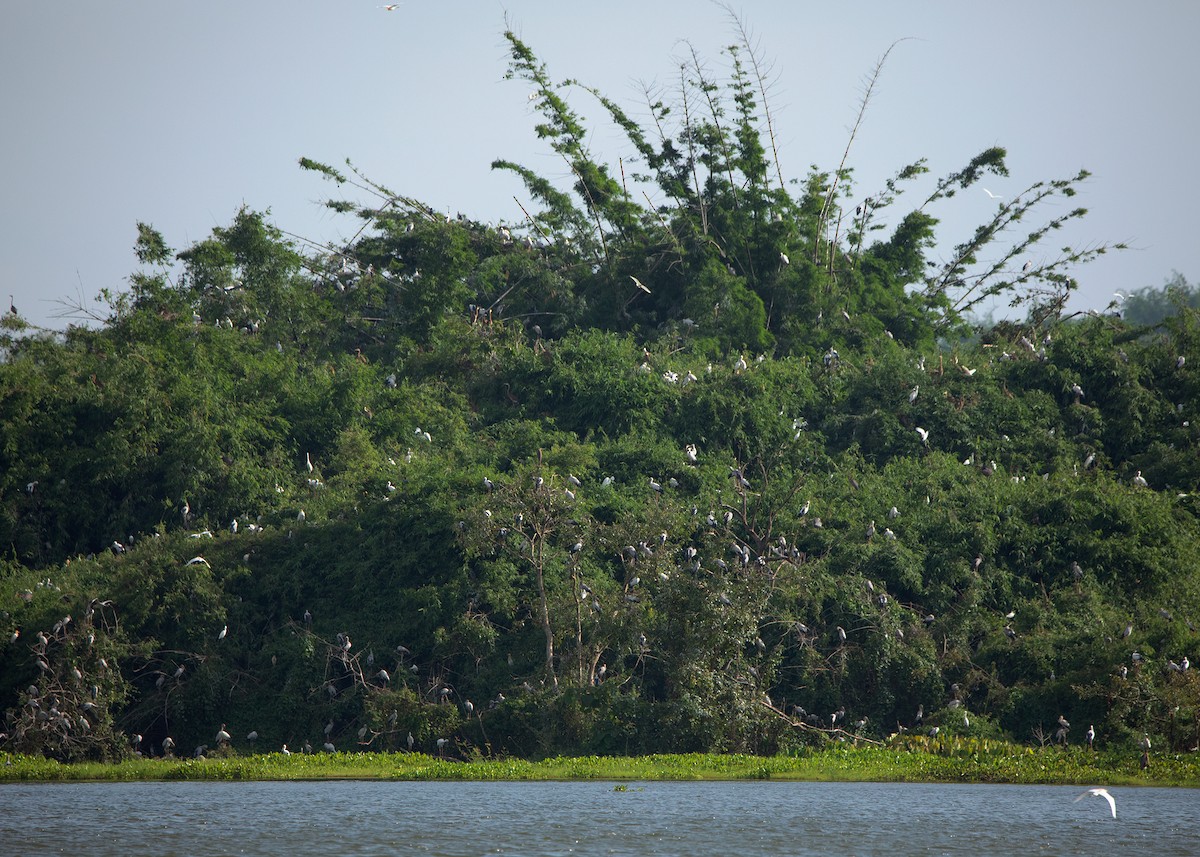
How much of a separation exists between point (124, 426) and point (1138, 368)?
16330mm

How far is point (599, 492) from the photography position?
64.4ft

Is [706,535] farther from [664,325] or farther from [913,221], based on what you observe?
[913,221]

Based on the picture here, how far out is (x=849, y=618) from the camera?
56.7 ft

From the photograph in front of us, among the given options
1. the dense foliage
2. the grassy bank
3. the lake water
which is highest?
the dense foliage

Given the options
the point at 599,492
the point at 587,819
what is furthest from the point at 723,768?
the point at 599,492

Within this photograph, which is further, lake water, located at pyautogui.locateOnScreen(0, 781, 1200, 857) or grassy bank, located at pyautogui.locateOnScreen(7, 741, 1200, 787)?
grassy bank, located at pyautogui.locateOnScreen(7, 741, 1200, 787)

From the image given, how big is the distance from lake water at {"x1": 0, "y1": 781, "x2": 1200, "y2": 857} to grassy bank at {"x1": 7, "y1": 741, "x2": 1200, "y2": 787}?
22cm

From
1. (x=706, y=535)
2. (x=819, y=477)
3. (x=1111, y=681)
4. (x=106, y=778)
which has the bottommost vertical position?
(x=106, y=778)

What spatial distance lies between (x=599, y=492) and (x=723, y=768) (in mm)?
5857

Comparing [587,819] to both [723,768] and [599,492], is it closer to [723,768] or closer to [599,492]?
[723,768]

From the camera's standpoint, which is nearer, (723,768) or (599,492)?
(723,768)

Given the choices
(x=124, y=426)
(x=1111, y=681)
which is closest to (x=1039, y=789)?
(x=1111, y=681)

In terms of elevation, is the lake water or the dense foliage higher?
the dense foliage

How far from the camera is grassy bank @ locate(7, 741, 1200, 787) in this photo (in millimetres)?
14367
